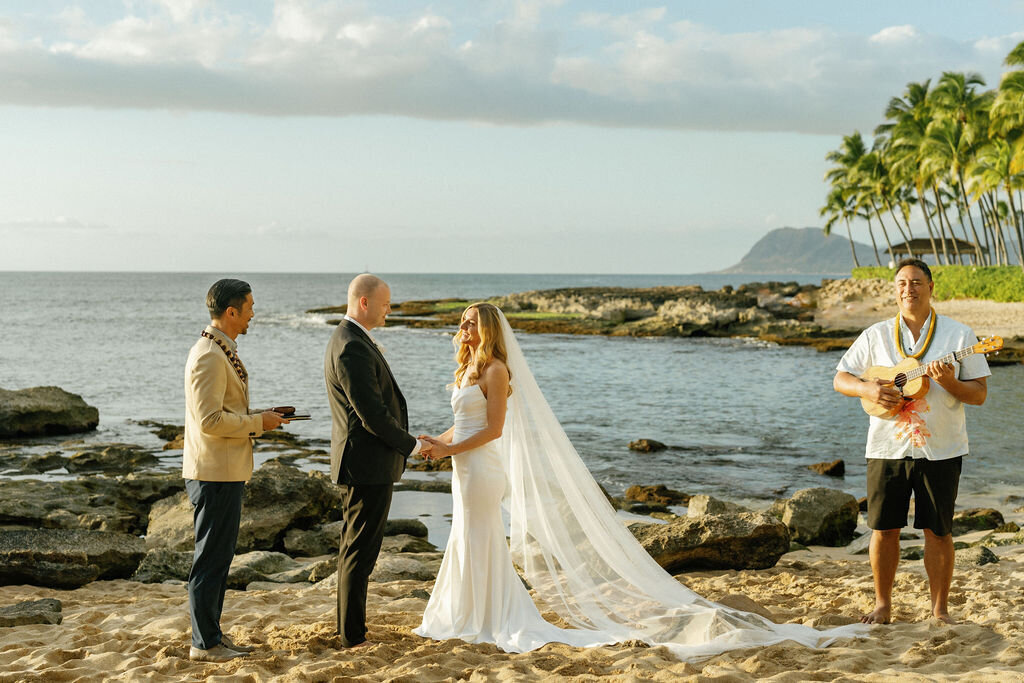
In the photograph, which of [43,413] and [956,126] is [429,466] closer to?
[43,413]

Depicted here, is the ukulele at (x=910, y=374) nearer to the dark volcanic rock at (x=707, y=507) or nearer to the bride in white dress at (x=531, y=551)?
the bride in white dress at (x=531, y=551)

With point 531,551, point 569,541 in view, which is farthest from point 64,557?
point 569,541

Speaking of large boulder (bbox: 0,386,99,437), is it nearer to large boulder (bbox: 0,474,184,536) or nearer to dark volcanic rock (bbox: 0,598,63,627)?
large boulder (bbox: 0,474,184,536)

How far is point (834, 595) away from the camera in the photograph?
684 cm

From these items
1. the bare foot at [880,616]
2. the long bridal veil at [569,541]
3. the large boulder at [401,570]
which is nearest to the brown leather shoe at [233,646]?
the long bridal veil at [569,541]

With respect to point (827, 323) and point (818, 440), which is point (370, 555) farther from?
point (827, 323)

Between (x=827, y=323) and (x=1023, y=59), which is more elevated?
(x=1023, y=59)

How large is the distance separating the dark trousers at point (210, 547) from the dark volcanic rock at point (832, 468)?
1208 cm

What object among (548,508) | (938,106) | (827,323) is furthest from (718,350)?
(548,508)

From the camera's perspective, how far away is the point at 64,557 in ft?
24.9

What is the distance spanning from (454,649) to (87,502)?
27.1 ft

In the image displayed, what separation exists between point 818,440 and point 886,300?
130ft

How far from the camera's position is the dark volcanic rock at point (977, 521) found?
34.0 feet

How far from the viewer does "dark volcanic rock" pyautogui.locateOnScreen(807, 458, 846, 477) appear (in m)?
14.7
